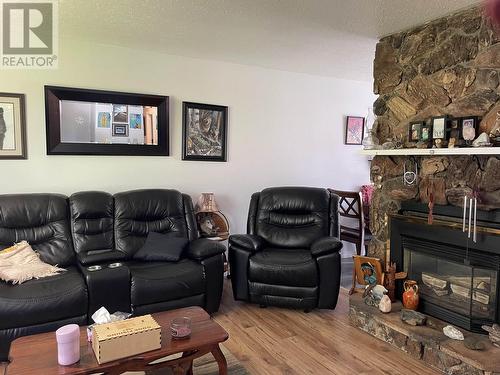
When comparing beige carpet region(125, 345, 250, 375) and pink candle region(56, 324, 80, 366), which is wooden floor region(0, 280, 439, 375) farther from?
pink candle region(56, 324, 80, 366)

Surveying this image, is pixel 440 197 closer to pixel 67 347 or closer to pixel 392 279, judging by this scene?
pixel 392 279

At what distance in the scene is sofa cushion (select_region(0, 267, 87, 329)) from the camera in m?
2.34

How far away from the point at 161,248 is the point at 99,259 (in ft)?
1.69

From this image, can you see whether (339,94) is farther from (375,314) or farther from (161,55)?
(375,314)

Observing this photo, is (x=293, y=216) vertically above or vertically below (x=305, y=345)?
above

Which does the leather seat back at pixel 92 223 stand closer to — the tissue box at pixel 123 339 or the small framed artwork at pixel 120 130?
the small framed artwork at pixel 120 130

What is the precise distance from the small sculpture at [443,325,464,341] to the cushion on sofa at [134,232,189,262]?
209 cm

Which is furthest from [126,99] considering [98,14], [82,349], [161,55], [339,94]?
[339,94]

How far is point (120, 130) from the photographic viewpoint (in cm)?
365

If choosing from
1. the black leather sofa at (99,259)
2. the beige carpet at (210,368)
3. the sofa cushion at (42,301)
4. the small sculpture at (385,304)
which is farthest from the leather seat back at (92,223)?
the small sculpture at (385,304)

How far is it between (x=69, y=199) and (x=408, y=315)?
2936 millimetres

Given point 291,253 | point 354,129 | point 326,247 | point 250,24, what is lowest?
point 291,253

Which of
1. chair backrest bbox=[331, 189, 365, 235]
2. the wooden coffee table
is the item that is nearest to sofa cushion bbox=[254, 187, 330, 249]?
chair backrest bbox=[331, 189, 365, 235]

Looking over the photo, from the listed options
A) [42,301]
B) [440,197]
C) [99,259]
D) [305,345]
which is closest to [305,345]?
[305,345]
